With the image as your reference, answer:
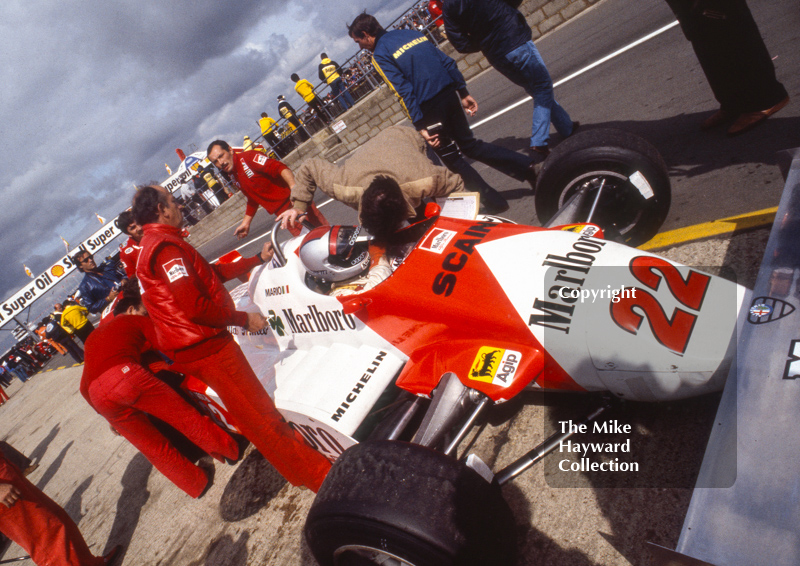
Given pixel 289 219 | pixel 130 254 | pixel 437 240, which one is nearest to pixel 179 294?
pixel 289 219

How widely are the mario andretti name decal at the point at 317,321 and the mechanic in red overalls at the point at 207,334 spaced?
316mm

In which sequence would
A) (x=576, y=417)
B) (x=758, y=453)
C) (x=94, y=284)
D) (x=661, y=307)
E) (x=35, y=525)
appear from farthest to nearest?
(x=94, y=284) → (x=35, y=525) → (x=576, y=417) → (x=661, y=307) → (x=758, y=453)

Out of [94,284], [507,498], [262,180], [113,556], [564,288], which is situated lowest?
[507,498]

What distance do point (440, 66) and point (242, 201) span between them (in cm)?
1511

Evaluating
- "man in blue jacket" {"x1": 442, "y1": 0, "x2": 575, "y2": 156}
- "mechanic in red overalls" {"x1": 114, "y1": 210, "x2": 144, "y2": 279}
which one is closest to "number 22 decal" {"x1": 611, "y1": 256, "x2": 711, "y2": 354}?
"man in blue jacket" {"x1": 442, "y1": 0, "x2": 575, "y2": 156}

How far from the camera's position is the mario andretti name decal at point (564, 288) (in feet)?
5.90

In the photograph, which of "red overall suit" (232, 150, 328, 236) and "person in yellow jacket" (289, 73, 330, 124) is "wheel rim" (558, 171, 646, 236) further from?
"person in yellow jacket" (289, 73, 330, 124)

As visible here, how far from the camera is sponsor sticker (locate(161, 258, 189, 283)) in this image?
2395mm

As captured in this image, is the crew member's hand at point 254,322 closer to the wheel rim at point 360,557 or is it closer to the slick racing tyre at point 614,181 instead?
the wheel rim at point 360,557

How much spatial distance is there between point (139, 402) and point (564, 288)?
300cm

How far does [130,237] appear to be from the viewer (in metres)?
5.46

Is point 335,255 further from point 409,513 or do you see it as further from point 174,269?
point 409,513

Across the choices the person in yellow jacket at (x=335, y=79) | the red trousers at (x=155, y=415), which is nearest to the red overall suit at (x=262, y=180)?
the red trousers at (x=155, y=415)

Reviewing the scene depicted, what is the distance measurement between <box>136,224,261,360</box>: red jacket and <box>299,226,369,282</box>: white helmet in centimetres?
54
